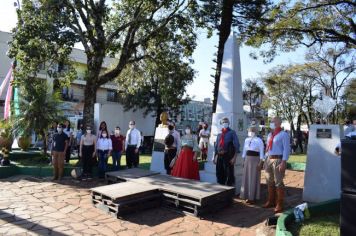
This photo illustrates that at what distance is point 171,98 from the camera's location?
59.6ft

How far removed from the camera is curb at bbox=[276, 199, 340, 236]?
18.3 feet

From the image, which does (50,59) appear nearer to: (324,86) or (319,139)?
(319,139)

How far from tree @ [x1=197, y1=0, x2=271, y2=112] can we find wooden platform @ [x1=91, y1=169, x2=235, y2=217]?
20.6ft

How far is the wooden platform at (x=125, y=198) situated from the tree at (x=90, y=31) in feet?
22.1

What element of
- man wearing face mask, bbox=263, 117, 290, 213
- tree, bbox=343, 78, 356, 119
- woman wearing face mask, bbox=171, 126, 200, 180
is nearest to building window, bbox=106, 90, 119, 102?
tree, bbox=343, 78, 356, 119

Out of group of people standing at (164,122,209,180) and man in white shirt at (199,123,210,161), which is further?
man in white shirt at (199,123,210,161)

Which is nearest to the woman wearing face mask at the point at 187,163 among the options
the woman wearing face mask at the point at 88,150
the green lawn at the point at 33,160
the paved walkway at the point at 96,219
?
the paved walkway at the point at 96,219

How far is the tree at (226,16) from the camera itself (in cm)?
1445

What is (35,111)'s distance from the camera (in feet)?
45.5

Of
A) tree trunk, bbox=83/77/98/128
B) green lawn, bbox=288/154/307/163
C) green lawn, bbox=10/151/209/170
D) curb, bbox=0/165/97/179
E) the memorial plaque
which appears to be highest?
tree trunk, bbox=83/77/98/128

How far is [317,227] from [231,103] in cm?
477

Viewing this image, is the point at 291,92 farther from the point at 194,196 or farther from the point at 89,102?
the point at 194,196

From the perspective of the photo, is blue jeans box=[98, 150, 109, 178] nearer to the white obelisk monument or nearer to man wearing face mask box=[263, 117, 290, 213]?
the white obelisk monument

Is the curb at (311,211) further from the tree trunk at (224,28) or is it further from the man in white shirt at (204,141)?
the man in white shirt at (204,141)
